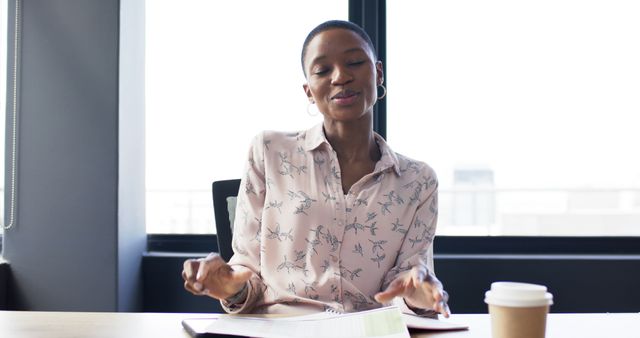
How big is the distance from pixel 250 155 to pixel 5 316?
600 mm

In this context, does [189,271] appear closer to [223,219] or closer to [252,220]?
[252,220]

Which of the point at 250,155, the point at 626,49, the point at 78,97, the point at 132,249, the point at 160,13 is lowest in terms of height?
the point at 132,249

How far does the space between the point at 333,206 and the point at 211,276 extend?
0.36 metres

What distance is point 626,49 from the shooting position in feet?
8.59

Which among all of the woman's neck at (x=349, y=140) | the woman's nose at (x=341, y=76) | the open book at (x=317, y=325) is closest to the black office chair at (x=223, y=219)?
the woman's neck at (x=349, y=140)

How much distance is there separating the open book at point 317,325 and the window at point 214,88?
164 cm

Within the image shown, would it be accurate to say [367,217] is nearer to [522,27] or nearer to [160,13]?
[522,27]

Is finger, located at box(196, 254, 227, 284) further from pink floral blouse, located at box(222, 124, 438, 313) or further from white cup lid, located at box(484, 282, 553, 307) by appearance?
white cup lid, located at box(484, 282, 553, 307)

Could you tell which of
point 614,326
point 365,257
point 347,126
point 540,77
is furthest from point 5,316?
point 540,77

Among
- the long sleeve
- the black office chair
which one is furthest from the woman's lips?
the black office chair

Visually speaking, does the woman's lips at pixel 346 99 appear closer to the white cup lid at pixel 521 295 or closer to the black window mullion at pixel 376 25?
the white cup lid at pixel 521 295

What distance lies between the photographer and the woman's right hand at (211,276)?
1.07 m

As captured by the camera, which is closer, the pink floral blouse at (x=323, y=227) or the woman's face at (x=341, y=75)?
the pink floral blouse at (x=323, y=227)

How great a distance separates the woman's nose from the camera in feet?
4.71
